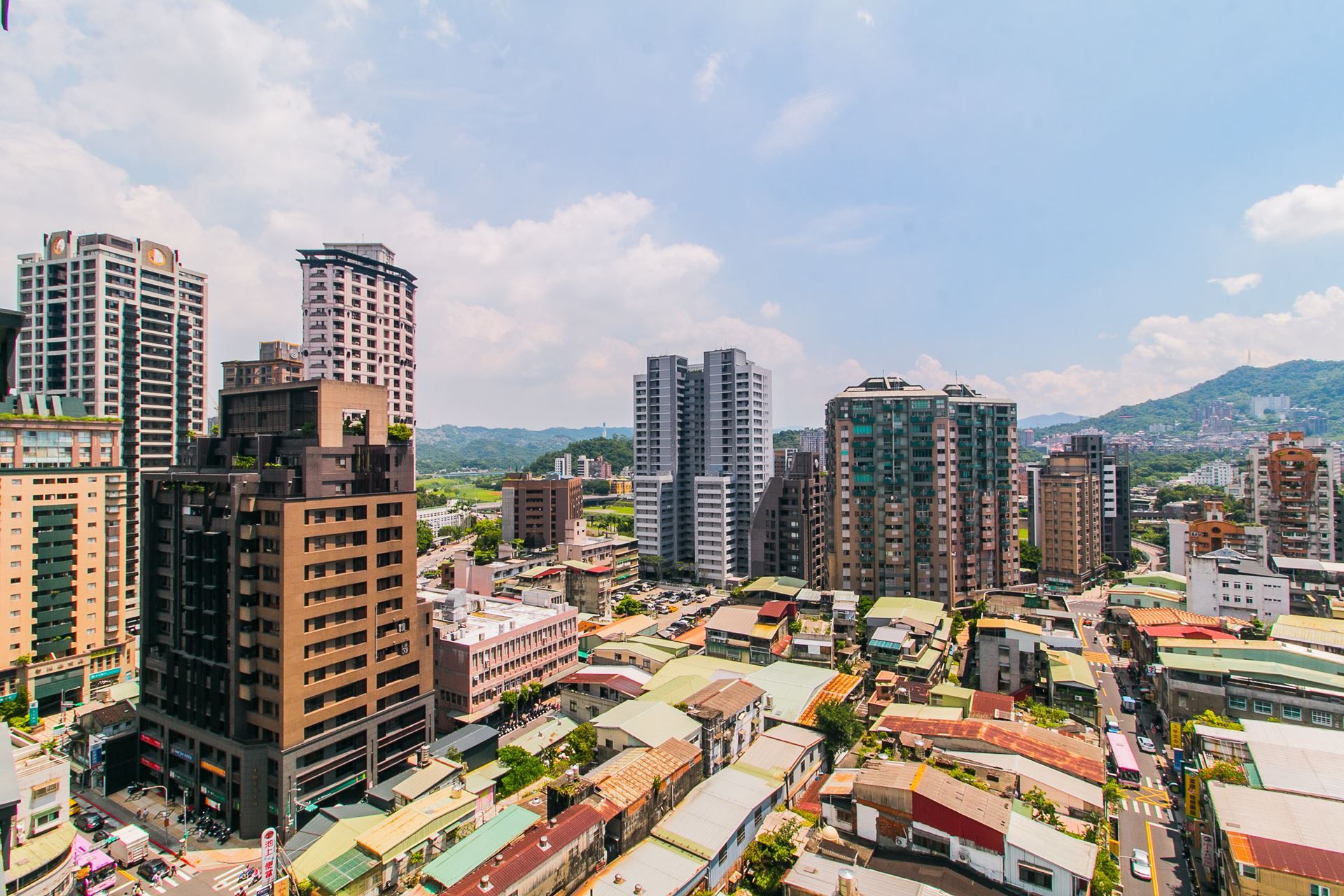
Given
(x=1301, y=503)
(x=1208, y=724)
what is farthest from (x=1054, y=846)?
(x=1301, y=503)

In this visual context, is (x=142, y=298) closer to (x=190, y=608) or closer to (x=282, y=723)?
(x=190, y=608)

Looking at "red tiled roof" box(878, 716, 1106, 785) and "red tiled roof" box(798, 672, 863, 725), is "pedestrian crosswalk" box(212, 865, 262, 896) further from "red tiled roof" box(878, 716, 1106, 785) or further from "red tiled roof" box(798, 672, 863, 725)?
"red tiled roof" box(878, 716, 1106, 785)

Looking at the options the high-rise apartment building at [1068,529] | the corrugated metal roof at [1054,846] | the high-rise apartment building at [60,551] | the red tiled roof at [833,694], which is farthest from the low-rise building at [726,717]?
the high-rise apartment building at [1068,529]

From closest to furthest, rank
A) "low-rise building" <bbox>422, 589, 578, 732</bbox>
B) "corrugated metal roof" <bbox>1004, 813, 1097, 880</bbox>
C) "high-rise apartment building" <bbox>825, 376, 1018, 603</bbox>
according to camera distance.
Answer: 1. "corrugated metal roof" <bbox>1004, 813, 1097, 880</bbox>
2. "low-rise building" <bbox>422, 589, 578, 732</bbox>
3. "high-rise apartment building" <bbox>825, 376, 1018, 603</bbox>

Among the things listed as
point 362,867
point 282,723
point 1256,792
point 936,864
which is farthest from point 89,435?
point 1256,792

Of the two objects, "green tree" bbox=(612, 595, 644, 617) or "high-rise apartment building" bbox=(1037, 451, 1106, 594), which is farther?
"high-rise apartment building" bbox=(1037, 451, 1106, 594)

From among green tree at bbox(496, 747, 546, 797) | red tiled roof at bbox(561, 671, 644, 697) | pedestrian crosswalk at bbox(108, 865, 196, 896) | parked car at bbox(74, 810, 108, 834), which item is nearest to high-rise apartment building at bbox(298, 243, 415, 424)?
red tiled roof at bbox(561, 671, 644, 697)

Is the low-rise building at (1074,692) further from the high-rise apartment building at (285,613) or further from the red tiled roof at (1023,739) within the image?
the high-rise apartment building at (285,613)

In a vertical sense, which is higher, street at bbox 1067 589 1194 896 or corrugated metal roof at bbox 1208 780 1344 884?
corrugated metal roof at bbox 1208 780 1344 884
